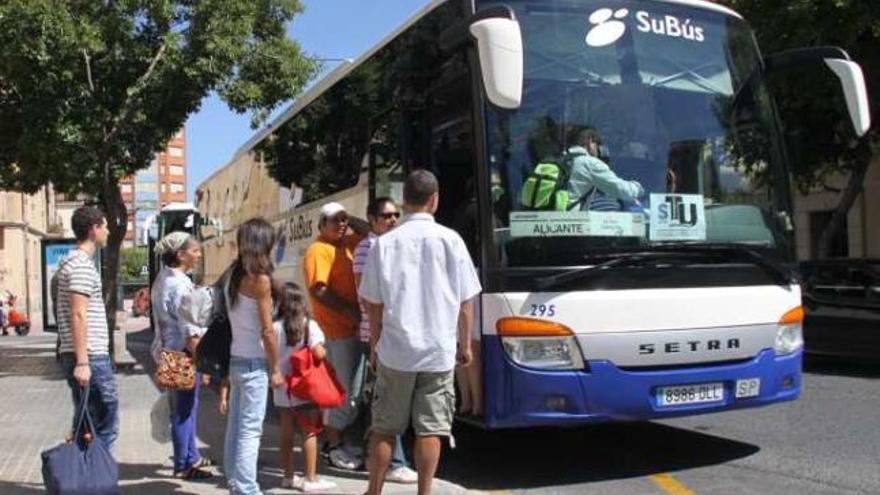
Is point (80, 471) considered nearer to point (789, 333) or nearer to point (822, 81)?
point (789, 333)

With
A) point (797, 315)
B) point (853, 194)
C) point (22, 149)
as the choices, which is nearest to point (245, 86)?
point (22, 149)

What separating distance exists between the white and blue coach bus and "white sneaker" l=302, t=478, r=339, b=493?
3.58 ft

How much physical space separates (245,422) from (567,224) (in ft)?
7.72

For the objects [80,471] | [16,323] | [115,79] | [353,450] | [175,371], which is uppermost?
[115,79]

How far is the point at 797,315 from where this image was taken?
22.6 feet

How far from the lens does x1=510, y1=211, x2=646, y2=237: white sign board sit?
616 cm

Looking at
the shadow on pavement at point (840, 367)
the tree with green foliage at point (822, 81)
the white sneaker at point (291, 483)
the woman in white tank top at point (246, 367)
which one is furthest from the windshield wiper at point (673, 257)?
the tree with green foliage at point (822, 81)

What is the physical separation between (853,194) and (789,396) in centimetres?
1517

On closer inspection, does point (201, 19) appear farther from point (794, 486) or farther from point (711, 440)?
point (794, 486)

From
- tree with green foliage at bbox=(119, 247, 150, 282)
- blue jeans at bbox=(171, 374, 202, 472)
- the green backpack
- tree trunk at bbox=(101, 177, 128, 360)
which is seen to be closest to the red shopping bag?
blue jeans at bbox=(171, 374, 202, 472)

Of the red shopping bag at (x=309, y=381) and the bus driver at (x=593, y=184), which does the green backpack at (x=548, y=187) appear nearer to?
the bus driver at (x=593, y=184)

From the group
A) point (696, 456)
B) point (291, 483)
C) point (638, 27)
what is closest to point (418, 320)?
point (291, 483)

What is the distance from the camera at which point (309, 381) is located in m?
5.93

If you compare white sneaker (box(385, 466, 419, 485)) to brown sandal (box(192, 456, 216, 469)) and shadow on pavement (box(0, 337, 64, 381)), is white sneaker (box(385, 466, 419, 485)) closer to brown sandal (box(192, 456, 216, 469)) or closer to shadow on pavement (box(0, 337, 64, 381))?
brown sandal (box(192, 456, 216, 469))
